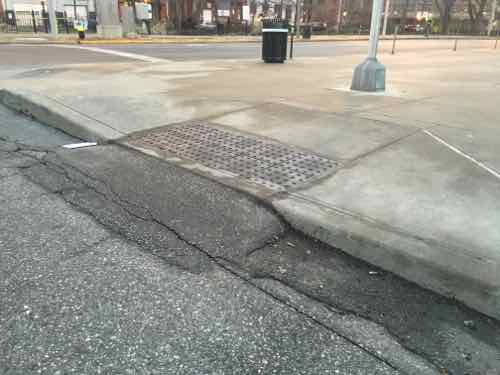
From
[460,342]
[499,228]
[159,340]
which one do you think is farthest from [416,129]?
[159,340]

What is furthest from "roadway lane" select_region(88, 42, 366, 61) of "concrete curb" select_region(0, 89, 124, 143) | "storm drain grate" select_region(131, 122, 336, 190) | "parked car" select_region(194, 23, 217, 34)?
"parked car" select_region(194, 23, 217, 34)

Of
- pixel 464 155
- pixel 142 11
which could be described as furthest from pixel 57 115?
pixel 142 11

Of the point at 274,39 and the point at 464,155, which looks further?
the point at 274,39

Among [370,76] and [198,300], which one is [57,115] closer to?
[198,300]

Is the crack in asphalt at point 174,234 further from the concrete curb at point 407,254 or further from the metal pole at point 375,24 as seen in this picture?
the metal pole at point 375,24

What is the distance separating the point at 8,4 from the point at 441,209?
47518 mm

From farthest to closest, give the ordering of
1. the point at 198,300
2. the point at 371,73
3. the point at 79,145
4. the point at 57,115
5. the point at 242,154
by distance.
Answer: the point at 371,73 → the point at 57,115 → the point at 79,145 → the point at 242,154 → the point at 198,300

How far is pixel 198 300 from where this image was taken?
2588 millimetres

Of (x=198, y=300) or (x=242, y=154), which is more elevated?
(x=242, y=154)

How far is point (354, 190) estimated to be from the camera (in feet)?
13.2

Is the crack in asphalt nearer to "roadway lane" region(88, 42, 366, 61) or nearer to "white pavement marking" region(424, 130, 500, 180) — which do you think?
"white pavement marking" region(424, 130, 500, 180)

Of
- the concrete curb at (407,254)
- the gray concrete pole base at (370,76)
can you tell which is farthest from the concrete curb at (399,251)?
the gray concrete pole base at (370,76)

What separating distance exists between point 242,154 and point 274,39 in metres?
9.23

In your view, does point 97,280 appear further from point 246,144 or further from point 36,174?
point 246,144
